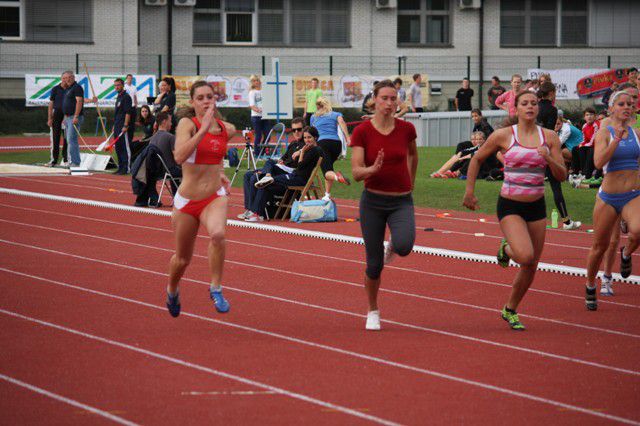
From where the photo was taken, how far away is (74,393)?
7.19 metres

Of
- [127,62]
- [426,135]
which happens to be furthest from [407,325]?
[127,62]

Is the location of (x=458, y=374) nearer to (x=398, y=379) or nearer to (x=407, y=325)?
(x=398, y=379)

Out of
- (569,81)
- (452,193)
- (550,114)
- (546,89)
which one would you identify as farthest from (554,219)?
(569,81)

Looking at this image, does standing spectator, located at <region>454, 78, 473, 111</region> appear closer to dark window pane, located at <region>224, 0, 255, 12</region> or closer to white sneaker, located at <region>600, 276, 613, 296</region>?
dark window pane, located at <region>224, 0, 255, 12</region>

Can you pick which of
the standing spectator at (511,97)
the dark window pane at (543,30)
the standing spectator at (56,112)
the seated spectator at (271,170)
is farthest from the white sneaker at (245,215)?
the dark window pane at (543,30)

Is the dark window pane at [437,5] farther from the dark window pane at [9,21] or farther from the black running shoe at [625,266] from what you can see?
the black running shoe at [625,266]

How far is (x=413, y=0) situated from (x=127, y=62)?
11299 millimetres

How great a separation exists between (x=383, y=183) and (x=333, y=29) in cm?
3754

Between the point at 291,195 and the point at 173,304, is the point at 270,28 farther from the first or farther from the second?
the point at 173,304

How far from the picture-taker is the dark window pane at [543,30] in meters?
47.7

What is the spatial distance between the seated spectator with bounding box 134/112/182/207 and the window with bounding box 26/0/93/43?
24646 mm

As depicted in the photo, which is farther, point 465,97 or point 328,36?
point 328,36

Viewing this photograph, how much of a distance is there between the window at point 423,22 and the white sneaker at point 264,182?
29.8m

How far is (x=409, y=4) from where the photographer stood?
47.0 meters
